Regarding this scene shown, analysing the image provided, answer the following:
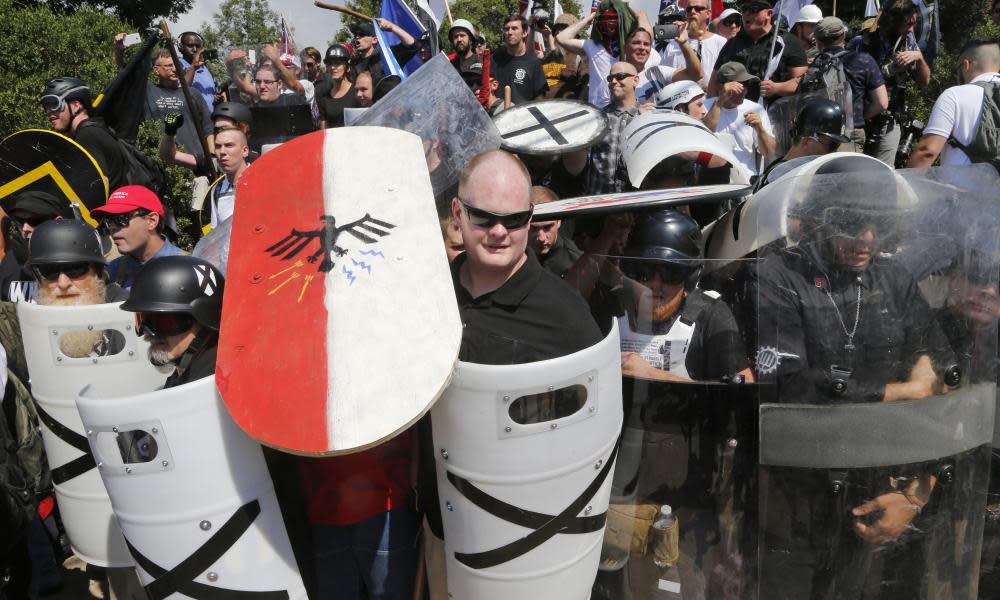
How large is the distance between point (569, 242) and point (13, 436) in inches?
101

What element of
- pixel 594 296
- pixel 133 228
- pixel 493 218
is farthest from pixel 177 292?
pixel 133 228

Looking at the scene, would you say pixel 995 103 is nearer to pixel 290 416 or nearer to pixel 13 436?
pixel 290 416

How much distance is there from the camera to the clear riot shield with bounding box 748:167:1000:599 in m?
2.41

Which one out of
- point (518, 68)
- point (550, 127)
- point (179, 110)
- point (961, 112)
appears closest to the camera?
point (550, 127)

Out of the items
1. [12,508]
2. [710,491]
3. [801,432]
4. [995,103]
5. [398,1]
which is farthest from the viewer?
[398,1]

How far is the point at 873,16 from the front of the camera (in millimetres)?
8727

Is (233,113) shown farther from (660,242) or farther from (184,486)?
(184,486)

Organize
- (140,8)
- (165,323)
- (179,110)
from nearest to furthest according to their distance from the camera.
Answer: (165,323) → (179,110) → (140,8)

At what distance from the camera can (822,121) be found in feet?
14.4

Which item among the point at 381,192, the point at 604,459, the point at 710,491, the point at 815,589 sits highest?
the point at 381,192

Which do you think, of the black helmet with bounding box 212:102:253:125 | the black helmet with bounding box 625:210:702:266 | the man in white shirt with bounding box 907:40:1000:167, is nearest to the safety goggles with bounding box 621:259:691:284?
the black helmet with bounding box 625:210:702:266

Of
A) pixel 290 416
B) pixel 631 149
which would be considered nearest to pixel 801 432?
pixel 290 416

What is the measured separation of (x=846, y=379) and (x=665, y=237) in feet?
3.01

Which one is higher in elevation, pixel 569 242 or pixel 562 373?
pixel 562 373
